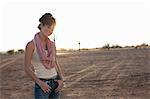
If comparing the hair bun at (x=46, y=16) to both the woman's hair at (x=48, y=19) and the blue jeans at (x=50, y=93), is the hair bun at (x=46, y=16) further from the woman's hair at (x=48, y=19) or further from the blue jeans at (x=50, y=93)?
the blue jeans at (x=50, y=93)

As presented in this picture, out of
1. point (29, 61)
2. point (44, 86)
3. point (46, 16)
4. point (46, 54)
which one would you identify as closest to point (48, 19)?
point (46, 16)

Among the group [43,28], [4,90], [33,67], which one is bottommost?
[4,90]

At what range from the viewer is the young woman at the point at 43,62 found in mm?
4902

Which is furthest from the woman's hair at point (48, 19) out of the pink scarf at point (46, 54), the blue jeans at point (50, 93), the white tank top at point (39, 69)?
the blue jeans at point (50, 93)

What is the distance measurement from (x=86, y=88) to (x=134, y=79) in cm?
289

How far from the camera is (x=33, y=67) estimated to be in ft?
16.3

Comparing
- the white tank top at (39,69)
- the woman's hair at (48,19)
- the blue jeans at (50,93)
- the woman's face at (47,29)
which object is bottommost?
the blue jeans at (50,93)

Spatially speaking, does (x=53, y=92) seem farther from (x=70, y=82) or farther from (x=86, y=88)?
(x=70, y=82)

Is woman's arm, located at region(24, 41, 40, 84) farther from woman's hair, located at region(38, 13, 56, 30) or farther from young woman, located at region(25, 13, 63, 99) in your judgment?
woman's hair, located at region(38, 13, 56, 30)

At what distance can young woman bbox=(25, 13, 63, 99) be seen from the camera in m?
4.90

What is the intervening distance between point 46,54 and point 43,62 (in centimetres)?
9

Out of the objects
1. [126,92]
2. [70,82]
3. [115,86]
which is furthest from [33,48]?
[70,82]

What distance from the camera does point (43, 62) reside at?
194 inches

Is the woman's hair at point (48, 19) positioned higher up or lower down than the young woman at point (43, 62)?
higher up
